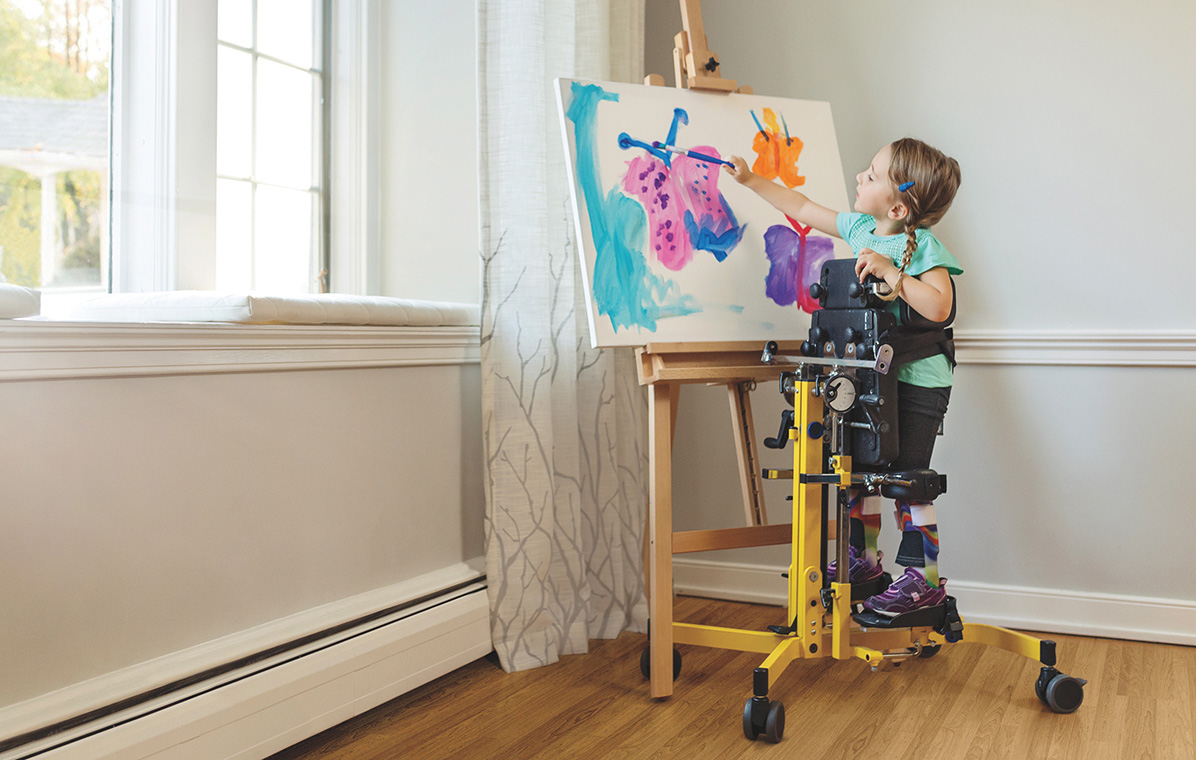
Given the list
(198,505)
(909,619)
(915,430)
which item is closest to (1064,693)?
(909,619)

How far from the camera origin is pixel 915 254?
5.88ft

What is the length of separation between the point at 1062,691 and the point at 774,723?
1.93 ft

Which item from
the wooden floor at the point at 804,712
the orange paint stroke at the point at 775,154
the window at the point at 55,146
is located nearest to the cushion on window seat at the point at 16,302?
the window at the point at 55,146

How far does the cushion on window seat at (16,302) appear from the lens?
121 cm

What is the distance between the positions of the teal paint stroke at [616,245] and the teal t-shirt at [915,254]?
39 cm

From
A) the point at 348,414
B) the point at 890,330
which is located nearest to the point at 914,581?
the point at 890,330

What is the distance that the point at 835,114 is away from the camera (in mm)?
2439

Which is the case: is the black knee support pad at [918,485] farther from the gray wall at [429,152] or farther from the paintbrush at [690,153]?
the gray wall at [429,152]

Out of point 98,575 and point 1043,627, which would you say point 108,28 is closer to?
point 98,575

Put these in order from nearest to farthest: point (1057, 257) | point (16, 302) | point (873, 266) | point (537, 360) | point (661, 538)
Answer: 1. point (16, 302)
2. point (873, 266)
3. point (661, 538)
4. point (537, 360)
5. point (1057, 257)

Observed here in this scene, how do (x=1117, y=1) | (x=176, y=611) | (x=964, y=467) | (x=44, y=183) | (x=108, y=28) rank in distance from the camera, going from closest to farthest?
(x=176, y=611) → (x=44, y=183) → (x=108, y=28) → (x=1117, y=1) → (x=964, y=467)

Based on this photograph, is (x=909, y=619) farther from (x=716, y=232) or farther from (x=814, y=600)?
(x=716, y=232)

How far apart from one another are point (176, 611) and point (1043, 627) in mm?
2014

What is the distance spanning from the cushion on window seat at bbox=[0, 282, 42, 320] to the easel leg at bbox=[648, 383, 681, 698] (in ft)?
3.50
